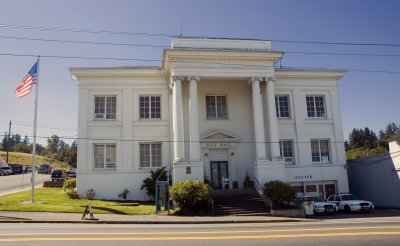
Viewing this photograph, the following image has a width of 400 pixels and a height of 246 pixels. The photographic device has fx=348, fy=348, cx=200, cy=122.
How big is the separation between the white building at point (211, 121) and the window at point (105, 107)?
0.27 feet

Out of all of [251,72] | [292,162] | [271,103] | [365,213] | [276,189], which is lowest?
[365,213]

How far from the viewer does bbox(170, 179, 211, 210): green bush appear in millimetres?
21438

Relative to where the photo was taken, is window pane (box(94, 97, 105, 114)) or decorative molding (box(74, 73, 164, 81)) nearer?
decorative molding (box(74, 73, 164, 81))

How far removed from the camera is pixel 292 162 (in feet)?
98.2

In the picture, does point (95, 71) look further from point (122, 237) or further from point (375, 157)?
point (375, 157)

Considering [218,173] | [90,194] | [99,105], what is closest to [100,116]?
[99,105]

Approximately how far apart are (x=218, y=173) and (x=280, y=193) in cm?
668

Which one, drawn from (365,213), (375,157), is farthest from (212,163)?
(375,157)

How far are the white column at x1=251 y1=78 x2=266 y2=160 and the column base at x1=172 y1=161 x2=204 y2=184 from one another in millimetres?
4636

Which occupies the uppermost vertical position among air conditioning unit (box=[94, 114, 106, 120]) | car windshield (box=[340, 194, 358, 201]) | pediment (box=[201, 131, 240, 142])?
air conditioning unit (box=[94, 114, 106, 120])

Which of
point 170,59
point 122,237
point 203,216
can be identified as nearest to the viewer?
point 122,237

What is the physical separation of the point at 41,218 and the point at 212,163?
14.4 metres

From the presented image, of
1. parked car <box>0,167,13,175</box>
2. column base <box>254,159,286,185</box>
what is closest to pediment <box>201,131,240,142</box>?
column base <box>254,159,286,185</box>

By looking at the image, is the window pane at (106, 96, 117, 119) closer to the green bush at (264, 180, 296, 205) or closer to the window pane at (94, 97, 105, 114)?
the window pane at (94, 97, 105, 114)
